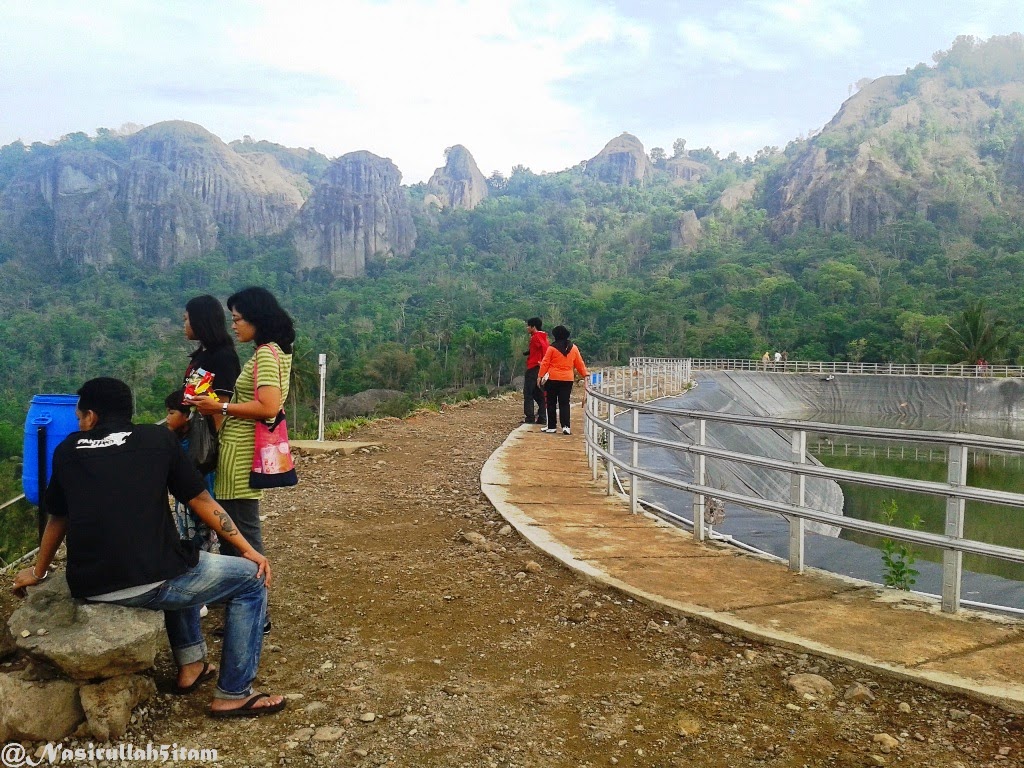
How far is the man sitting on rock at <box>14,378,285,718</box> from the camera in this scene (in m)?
2.71

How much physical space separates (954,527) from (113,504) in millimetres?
3803

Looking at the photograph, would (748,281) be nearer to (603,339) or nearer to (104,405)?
(603,339)

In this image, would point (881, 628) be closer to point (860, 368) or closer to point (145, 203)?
point (860, 368)

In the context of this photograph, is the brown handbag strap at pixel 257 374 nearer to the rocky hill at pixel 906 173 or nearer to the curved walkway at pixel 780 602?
the curved walkway at pixel 780 602

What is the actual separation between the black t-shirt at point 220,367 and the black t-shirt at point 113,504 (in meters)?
0.79

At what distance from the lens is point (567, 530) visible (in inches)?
231

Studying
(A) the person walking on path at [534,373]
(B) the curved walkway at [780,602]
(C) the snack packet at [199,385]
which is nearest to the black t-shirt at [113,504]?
(C) the snack packet at [199,385]

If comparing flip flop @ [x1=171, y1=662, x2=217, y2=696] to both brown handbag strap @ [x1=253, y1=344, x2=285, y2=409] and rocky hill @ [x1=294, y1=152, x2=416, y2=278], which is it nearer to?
brown handbag strap @ [x1=253, y1=344, x2=285, y2=409]

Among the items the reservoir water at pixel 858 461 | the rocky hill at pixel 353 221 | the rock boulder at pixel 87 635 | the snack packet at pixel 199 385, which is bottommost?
the reservoir water at pixel 858 461

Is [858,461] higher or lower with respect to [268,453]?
lower

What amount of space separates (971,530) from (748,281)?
86.4 m

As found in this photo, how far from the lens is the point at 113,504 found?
2.71 m

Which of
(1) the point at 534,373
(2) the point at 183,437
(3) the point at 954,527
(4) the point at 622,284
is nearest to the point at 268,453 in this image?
(2) the point at 183,437

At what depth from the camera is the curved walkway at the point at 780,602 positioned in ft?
10.6
